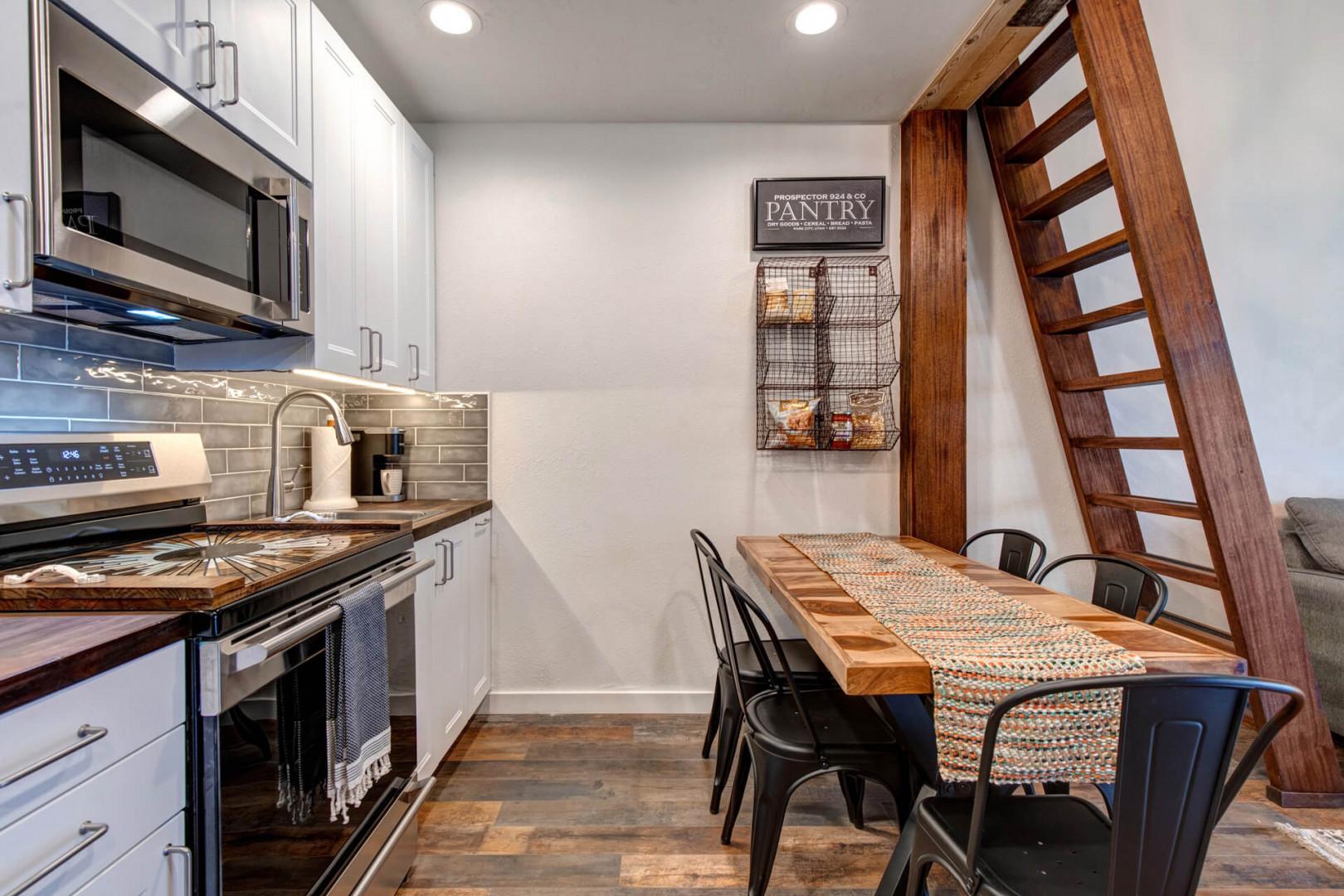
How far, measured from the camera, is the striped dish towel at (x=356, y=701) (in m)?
1.24

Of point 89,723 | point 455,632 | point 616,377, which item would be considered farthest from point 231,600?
point 616,377

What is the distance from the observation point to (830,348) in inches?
104

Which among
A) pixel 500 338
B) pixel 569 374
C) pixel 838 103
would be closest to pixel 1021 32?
pixel 838 103

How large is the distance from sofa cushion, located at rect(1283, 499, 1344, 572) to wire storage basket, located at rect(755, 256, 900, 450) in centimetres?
167

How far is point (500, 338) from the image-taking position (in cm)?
265

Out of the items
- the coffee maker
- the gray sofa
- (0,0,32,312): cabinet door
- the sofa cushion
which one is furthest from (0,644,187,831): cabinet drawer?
the sofa cushion

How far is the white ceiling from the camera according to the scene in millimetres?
1951

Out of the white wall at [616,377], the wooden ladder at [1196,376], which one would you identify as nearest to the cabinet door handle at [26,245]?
the white wall at [616,377]

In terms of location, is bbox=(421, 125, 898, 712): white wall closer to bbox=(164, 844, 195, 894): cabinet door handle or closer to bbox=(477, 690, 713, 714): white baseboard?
bbox=(477, 690, 713, 714): white baseboard

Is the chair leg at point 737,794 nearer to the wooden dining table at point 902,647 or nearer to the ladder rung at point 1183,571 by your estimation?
the wooden dining table at point 902,647

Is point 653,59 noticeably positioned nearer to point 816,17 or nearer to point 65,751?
point 816,17

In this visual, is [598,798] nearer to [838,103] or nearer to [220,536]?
[220,536]

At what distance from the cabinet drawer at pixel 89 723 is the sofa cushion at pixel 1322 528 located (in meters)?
3.62

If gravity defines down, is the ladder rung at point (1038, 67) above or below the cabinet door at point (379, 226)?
above
